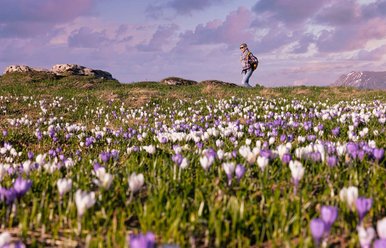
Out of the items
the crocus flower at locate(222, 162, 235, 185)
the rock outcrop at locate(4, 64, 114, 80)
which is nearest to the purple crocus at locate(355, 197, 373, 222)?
the crocus flower at locate(222, 162, 235, 185)

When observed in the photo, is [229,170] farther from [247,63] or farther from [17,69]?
[17,69]

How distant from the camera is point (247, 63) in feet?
98.1

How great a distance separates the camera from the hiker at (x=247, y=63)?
98.2 ft

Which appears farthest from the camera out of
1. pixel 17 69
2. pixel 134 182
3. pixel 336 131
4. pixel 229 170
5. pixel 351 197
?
pixel 17 69

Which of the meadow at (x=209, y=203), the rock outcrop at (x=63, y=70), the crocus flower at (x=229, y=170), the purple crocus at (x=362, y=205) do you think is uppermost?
the rock outcrop at (x=63, y=70)

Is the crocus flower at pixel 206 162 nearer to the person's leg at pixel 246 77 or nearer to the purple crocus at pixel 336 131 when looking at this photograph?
the purple crocus at pixel 336 131

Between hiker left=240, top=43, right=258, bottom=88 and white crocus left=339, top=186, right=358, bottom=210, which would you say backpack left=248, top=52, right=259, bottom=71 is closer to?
hiker left=240, top=43, right=258, bottom=88

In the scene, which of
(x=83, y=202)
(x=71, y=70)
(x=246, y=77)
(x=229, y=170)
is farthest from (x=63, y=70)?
(x=83, y=202)

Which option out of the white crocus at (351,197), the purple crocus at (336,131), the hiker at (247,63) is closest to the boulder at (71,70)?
the hiker at (247,63)

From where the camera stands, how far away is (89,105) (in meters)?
18.8

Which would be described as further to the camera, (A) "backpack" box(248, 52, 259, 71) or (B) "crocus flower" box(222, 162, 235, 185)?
(A) "backpack" box(248, 52, 259, 71)

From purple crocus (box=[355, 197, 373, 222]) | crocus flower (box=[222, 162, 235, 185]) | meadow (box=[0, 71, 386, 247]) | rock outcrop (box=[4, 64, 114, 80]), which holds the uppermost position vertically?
rock outcrop (box=[4, 64, 114, 80])

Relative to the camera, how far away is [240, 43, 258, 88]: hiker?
29.9 meters

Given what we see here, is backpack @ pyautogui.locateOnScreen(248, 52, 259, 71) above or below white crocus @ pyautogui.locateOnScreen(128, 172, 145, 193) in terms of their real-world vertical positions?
above
